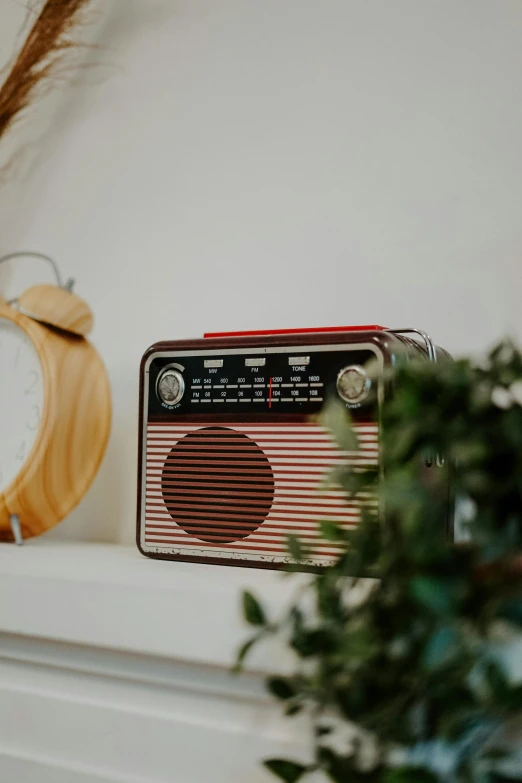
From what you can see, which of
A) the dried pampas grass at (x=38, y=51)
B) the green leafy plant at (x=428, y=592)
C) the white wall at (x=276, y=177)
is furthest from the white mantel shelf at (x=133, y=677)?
the dried pampas grass at (x=38, y=51)

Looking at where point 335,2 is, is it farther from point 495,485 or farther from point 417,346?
point 495,485

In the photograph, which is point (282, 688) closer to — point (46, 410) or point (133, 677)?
point (133, 677)

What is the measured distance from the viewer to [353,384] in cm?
77

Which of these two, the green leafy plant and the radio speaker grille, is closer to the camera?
the green leafy plant

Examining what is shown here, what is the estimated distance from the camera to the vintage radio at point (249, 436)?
771mm

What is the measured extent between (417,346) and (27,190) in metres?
0.87

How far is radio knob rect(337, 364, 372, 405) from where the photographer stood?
Answer: 2.49ft

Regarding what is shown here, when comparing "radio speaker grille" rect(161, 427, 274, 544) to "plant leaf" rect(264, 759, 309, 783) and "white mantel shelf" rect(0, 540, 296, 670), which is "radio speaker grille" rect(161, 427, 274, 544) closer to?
"white mantel shelf" rect(0, 540, 296, 670)

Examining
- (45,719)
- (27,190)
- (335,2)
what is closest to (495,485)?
(45,719)

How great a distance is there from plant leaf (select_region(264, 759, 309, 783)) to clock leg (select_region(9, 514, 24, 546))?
0.63 metres

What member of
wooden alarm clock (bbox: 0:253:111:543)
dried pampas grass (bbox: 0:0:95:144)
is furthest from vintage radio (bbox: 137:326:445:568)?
dried pampas grass (bbox: 0:0:95:144)

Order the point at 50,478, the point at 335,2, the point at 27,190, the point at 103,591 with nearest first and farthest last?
the point at 103,591 → the point at 50,478 → the point at 335,2 → the point at 27,190

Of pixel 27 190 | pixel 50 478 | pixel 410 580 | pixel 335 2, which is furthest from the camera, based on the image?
pixel 27 190

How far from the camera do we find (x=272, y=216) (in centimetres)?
116
